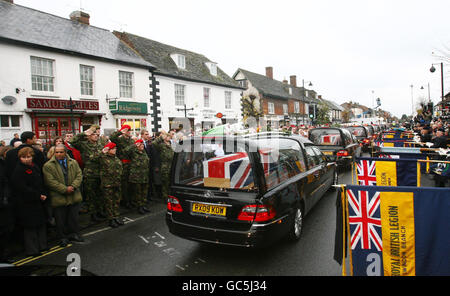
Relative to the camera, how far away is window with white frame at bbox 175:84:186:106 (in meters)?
21.8

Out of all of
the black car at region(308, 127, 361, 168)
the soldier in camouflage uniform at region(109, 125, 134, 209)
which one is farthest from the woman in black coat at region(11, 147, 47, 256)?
the black car at region(308, 127, 361, 168)

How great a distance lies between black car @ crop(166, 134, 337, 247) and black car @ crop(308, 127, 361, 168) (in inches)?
225

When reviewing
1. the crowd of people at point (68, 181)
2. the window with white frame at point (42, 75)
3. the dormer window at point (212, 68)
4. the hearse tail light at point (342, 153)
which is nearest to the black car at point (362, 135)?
the hearse tail light at point (342, 153)

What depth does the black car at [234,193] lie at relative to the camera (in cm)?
366

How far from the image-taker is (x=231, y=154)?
13.1 feet

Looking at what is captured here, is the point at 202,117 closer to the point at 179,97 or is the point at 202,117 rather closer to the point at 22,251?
the point at 179,97

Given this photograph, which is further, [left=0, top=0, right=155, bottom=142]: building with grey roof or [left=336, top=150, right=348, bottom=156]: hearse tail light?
[left=0, top=0, right=155, bottom=142]: building with grey roof

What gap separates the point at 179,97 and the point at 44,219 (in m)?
18.2

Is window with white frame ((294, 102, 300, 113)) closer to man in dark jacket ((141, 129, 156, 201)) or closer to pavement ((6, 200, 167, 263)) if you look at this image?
man in dark jacket ((141, 129, 156, 201))

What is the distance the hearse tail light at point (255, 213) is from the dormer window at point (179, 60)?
21.8 m

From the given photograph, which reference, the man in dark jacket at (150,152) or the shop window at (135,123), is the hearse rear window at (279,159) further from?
the shop window at (135,123)

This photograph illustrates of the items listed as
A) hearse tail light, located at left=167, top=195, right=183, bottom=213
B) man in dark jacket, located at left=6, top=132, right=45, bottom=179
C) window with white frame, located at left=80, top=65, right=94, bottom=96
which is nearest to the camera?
hearse tail light, located at left=167, top=195, right=183, bottom=213

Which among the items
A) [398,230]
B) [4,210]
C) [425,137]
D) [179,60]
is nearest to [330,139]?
[425,137]

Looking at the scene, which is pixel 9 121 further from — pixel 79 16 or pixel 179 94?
pixel 179 94
